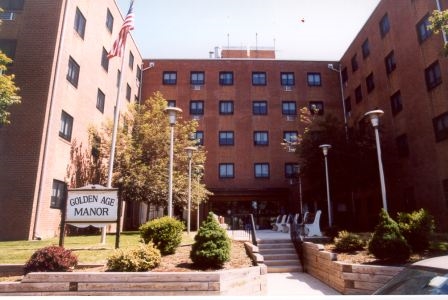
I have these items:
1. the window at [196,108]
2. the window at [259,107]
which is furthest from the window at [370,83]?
the window at [196,108]

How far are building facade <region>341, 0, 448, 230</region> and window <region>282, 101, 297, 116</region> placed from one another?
22.1 ft

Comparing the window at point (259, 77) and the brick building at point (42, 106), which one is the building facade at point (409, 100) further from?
the brick building at point (42, 106)

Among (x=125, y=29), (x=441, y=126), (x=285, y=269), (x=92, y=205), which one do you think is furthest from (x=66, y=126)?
(x=441, y=126)

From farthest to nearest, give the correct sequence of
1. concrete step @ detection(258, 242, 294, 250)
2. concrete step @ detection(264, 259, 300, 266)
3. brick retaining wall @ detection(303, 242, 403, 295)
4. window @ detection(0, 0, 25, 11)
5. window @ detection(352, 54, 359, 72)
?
window @ detection(352, 54, 359, 72) → window @ detection(0, 0, 25, 11) → concrete step @ detection(258, 242, 294, 250) → concrete step @ detection(264, 259, 300, 266) → brick retaining wall @ detection(303, 242, 403, 295)

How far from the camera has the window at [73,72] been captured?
18.1 m

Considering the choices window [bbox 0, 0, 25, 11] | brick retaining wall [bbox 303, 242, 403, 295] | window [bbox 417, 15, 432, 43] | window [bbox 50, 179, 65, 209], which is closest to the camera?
brick retaining wall [bbox 303, 242, 403, 295]

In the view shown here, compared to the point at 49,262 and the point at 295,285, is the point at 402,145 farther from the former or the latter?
the point at 49,262

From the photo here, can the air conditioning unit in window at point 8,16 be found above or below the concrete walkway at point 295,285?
above

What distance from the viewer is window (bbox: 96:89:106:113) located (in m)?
22.3

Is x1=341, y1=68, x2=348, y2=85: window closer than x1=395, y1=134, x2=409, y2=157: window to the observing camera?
No

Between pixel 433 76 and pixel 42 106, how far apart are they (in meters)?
20.6

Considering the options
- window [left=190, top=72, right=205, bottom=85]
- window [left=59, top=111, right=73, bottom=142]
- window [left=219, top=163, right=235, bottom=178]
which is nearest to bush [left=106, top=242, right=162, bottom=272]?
window [left=59, top=111, right=73, bottom=142]

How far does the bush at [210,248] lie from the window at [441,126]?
47.9 feet

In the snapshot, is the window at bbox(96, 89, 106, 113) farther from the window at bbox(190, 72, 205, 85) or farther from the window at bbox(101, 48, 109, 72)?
the window at bbox(190, 72, 205, 85)
